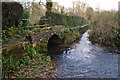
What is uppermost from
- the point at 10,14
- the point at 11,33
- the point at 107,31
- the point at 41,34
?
the point at 10,14

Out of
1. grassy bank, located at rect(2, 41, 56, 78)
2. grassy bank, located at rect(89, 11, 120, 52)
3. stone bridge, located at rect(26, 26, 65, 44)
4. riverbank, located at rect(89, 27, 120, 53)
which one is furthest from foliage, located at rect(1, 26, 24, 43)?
grassy bank, located at rect(89, 11, 120, 52)

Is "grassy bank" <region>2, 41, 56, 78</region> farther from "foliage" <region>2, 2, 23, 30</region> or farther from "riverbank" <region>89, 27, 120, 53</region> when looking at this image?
"riverbank" <region>89, 27, 120, 53</region>

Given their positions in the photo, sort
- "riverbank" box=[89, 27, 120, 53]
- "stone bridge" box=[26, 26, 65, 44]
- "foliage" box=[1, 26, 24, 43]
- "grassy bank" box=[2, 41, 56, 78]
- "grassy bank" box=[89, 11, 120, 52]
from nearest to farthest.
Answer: "grassy bank" box=[2, 41, 56, 78], "foliage" box=[1, 26, 24, 43], "stone bridge" box=[26, 26, 65, 44], "riverbank" box=[89, 27, 120, 53], "grassy bank" box=[89, 11, 120, 52]

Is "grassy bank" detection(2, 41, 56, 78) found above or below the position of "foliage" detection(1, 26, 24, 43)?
below

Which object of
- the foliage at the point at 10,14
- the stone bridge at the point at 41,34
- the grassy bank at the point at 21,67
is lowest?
the grassy bank at the point at 21,67

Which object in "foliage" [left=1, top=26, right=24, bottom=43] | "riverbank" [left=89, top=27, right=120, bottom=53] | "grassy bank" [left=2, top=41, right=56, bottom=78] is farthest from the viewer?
"riverbank" [left=89, top=27, right=120, bottom=53]

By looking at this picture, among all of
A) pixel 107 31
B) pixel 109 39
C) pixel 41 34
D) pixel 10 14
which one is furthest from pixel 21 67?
pixel 107 31

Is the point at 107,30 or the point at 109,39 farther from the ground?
the point at 107,30

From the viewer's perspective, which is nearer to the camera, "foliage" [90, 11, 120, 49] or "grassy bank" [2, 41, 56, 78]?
"grassy bank" [2, 41, 56, 78]

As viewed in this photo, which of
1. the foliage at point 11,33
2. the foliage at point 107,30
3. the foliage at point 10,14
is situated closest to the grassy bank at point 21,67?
the foliage at point 11,33

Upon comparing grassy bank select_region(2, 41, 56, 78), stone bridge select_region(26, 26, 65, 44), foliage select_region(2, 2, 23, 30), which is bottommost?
grassy bank select_region(2, 41, 56, 78)

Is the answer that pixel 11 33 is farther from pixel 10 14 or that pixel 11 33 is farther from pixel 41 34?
pixel 41 34

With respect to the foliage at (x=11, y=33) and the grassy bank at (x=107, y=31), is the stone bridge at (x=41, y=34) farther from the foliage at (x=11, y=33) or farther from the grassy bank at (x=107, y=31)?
the grassy bank at (x=107, y=31)

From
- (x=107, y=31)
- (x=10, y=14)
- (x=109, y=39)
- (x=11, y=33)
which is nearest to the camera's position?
(x=10, y=14)
